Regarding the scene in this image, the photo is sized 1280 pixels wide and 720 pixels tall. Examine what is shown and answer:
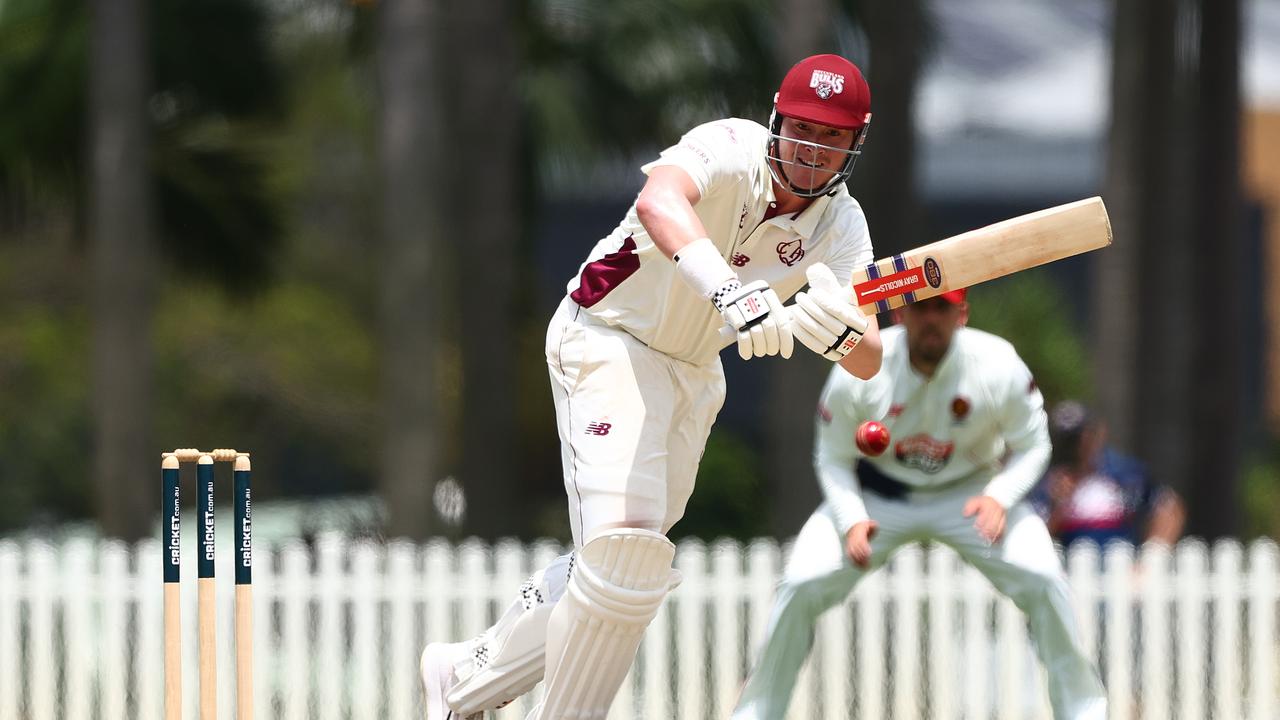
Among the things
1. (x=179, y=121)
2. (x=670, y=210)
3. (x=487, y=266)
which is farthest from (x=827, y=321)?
(x=179, y=121)

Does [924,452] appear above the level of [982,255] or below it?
below

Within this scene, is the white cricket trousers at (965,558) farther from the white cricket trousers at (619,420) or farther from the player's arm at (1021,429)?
the white cricket trousers at (619,420)

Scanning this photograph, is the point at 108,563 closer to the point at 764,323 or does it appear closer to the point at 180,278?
the point at 764,323

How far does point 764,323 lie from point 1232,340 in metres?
9.38

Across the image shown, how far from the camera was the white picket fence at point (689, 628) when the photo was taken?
334 inches

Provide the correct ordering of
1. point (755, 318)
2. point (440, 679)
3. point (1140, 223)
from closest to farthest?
point (755, 318) → point (440, 679) → point (1140, 223)

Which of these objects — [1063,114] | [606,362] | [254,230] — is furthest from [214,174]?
[1063,114]

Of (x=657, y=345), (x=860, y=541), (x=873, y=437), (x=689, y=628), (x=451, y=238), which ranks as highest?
(x=451, y=238)

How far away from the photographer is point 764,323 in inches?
160

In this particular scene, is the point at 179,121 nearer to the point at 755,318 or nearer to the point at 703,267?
the point at 703,267

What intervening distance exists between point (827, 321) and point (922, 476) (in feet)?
5.93

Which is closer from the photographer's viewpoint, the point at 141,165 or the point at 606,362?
the point at 606,362

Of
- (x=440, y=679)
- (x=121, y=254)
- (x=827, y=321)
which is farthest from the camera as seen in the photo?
(x=121, y=254)

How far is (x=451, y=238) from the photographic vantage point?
12.4m
